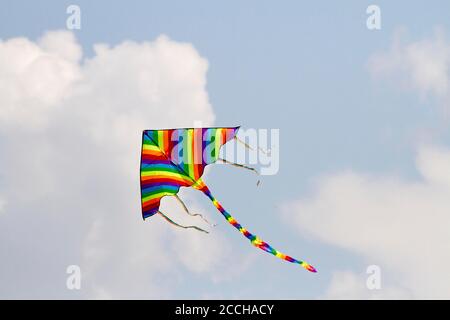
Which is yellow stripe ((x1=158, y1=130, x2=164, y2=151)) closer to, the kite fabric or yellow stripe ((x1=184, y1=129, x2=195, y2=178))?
the kite fabric

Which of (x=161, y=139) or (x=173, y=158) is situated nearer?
(x=161, y=139)

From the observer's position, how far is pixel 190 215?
25.2m

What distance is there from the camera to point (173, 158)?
26.7 metres

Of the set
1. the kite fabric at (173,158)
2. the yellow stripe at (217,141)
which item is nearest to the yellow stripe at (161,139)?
the kite fabric at (173,158)

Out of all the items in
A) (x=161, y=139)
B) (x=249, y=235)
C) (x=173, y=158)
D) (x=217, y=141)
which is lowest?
(x=249, y=235)

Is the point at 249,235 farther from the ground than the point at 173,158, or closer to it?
closer to it

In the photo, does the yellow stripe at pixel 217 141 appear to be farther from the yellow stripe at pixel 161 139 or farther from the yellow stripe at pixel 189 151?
the yellow stripe at pixel 161 139

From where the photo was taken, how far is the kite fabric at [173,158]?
26328mm

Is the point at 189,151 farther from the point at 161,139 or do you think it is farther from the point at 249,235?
the point at 249,235

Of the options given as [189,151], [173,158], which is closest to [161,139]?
[173,158]
